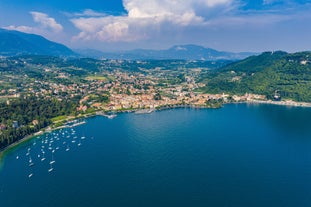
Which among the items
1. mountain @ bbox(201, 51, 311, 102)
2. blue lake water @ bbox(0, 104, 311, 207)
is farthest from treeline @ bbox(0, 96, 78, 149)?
mountain @ bbox(201, 51, 311, 102)

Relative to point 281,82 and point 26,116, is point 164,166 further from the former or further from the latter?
point 281,82

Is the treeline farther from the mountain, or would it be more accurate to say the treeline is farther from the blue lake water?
the mountain

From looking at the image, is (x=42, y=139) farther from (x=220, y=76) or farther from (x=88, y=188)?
(x=220, y=76)

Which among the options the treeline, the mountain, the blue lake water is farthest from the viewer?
the mountain

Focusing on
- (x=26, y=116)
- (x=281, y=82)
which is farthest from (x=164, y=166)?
(x=281, y=82)

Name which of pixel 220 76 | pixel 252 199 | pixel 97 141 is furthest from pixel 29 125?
pixel 220 76

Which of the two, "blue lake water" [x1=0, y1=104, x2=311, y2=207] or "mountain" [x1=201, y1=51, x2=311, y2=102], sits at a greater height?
"mountain" [x1=201, y1=51, x2=311, y2=102]

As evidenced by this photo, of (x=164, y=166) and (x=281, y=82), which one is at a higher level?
(x=281, y=82)
